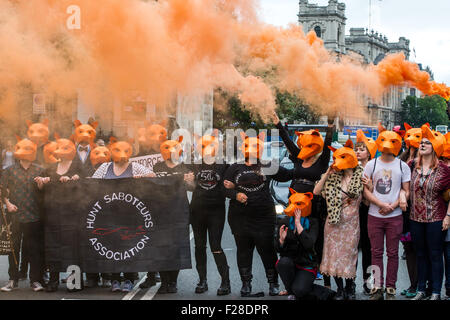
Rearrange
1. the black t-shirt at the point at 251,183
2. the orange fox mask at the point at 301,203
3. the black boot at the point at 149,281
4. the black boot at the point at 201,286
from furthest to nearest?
the black boot at the point at 149,281
the black boot at the point at 201,286
the black t-shirt at the point at 251,183
the orange fox mask at the point at 301,203

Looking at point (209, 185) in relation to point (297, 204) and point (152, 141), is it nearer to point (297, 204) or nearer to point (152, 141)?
point (152, 141)

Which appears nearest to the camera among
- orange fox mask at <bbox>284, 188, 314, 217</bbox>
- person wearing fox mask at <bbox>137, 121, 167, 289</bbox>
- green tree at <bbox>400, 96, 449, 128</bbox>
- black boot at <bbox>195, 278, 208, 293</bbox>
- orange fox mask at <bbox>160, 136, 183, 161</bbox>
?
orange fox mask at <bbox>284, 188, 314, 217</bbox>

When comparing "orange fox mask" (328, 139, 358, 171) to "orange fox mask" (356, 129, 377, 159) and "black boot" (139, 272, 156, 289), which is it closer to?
"orange fox mask" (356, 129, 377, 159)

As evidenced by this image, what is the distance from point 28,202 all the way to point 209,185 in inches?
84.3

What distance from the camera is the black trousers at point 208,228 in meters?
6.89

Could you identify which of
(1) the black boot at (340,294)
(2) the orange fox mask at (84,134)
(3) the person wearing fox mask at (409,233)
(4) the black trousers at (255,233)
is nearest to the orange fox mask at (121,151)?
(2) the orange fox mask at (84,134)

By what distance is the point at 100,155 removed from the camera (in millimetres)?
7105

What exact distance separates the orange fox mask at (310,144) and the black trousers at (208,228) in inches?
46.0

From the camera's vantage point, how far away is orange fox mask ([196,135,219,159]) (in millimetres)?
6914

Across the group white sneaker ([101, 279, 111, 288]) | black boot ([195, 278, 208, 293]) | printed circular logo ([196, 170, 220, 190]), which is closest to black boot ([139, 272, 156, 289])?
white sneaker ([101, 279, 111, 288])

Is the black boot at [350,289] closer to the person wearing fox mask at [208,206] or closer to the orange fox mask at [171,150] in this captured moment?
the person wearing fox mask at [208,206]

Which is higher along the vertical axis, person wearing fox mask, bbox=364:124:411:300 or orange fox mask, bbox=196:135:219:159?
orange fox mask, bbox=196:135:219:159

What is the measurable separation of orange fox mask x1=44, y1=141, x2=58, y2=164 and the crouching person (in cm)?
292

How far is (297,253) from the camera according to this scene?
6.15 metres
